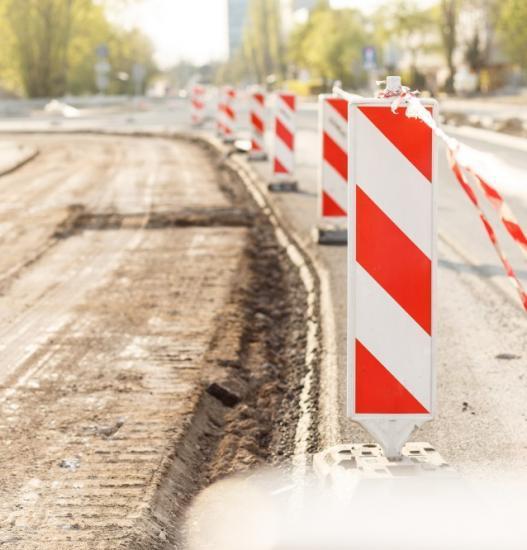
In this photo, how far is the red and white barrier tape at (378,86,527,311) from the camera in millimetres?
3558

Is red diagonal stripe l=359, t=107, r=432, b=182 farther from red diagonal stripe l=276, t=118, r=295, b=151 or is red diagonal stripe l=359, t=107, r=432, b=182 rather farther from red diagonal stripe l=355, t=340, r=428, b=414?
red diagonal stripe l=276, t=118, r=295, b=151

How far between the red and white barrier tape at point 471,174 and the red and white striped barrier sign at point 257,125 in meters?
16.5

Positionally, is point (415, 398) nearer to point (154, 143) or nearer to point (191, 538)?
point (191, 538)

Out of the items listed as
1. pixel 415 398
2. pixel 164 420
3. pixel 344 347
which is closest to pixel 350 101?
pixel 415 398

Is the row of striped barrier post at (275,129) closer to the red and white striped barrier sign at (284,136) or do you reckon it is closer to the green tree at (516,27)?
the red and white striped barrier sign at (284,136)

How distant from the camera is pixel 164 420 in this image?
5684mm

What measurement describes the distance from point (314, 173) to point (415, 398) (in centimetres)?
1498

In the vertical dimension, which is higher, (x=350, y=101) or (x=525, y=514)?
(x=350, y=101)

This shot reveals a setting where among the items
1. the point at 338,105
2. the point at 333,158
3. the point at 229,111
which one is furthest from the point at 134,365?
the point at 229,111

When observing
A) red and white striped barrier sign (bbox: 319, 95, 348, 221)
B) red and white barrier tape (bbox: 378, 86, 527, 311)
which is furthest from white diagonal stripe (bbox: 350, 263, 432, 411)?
red and white striped barrier sign (bbox: 319, 95, 348, 221)

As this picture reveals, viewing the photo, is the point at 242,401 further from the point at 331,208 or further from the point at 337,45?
the point at 337,45

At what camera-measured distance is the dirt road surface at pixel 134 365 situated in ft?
15.2

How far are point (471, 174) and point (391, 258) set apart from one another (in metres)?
0.53

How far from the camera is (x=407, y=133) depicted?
4246 mm
